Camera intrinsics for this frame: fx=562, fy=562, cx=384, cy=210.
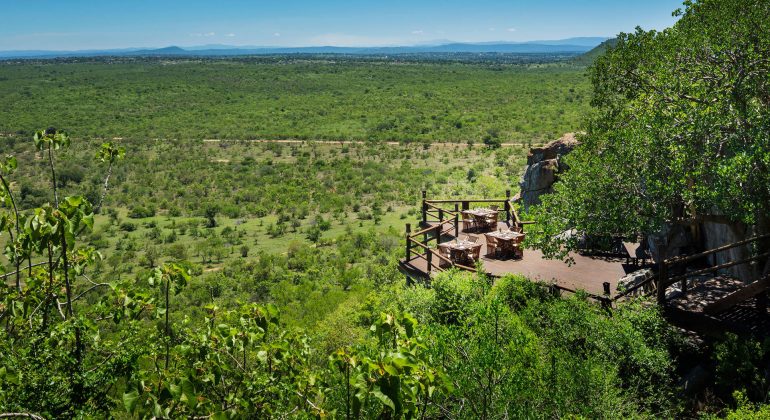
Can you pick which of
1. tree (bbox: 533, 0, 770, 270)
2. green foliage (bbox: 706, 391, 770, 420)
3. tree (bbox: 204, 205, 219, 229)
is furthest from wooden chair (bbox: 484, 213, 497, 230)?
tree (bbox: 204, 205, 219, 229)

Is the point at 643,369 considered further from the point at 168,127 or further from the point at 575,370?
the point at 168,127

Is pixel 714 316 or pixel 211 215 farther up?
pixel 714 316

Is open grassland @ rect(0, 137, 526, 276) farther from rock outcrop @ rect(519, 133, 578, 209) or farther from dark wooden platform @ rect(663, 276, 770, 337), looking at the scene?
dark wooden platform @ rect(663, 276, 770, 337)

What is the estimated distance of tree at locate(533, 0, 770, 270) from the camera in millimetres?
9922

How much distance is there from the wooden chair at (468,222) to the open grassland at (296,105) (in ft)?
132

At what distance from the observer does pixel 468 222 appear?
19.8 metres

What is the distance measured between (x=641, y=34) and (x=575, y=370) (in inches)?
418

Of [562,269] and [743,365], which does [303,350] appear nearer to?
[743,365]

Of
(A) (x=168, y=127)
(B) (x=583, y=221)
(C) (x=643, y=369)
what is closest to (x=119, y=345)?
(C) (x=643, y=369)

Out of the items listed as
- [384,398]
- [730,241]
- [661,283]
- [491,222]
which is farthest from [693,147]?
[384,398]

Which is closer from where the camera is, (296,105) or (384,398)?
(384,398)

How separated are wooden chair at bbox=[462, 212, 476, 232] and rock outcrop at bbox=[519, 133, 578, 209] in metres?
3.91

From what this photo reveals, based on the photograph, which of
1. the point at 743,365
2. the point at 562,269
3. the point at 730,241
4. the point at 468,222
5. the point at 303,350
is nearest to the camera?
the point at 303,350

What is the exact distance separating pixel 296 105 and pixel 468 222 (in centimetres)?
7828
